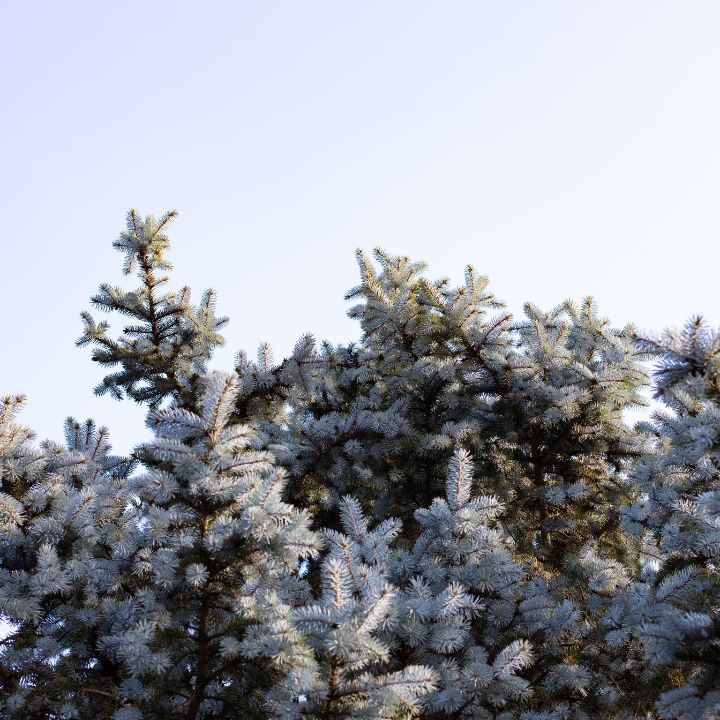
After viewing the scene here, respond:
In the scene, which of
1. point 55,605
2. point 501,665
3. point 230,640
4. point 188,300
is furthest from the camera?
point 188,300

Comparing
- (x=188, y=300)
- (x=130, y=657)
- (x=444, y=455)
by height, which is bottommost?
(x=130, y=657)

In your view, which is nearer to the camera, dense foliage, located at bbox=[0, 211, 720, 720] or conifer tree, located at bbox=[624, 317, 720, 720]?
conifer tree, located at bbox=[624, 317, 720, 720]

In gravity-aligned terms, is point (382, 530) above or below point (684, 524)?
above

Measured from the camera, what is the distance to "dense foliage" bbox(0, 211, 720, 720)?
5.05 m

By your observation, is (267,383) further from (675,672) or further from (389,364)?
(675,672)

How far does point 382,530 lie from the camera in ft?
21.1

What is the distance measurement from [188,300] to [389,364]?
110 inches

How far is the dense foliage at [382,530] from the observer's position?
16.6ft

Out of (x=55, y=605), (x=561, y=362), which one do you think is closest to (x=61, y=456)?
(x=55, y=605)

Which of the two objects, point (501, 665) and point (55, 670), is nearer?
point (501, 665)

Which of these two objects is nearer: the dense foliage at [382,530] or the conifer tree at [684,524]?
the conifer tree at [684,524]

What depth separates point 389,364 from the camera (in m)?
10.1

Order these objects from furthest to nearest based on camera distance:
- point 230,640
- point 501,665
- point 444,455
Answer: point 444,455, point 501,665, point 230,640

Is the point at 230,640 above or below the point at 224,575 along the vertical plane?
below
